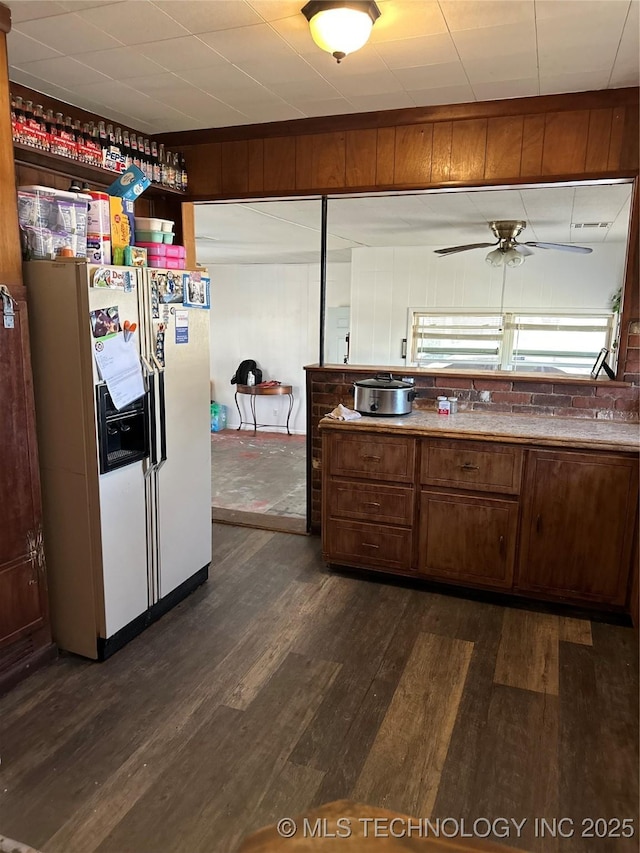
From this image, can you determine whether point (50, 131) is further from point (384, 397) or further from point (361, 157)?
point (384, 397)

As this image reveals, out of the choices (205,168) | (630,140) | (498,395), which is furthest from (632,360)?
(205,168)

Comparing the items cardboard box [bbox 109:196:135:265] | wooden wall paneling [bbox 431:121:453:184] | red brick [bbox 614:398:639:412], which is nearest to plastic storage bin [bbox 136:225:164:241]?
cardboard box [bbox 109:196:135:265]

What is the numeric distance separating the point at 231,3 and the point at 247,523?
116 inches

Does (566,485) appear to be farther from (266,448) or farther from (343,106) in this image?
(266,448)

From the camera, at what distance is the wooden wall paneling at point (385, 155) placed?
3143mm

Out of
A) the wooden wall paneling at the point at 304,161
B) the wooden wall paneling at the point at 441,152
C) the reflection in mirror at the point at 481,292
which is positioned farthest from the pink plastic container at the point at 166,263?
the reflection in mirror at the point at 481,292

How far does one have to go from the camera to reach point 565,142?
287 cm

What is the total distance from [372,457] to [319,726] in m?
1.38

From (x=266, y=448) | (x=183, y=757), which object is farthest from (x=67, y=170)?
(x=266, y=448)

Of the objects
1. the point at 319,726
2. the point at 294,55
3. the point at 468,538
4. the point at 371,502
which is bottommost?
the point at 319,726

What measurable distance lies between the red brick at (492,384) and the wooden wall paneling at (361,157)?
4.17 feet

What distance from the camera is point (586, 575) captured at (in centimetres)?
278

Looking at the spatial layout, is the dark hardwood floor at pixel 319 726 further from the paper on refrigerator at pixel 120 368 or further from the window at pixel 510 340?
the window at pixel 510 340

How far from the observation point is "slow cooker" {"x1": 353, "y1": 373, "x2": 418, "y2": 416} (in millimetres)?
3197
